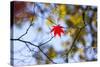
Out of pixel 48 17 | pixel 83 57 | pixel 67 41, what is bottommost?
pixel 83 57

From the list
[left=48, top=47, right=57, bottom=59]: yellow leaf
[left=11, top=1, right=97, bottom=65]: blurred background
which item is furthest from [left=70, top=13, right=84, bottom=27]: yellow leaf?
[left=48, top=47, right=57, bottom=59]: yellow leaf

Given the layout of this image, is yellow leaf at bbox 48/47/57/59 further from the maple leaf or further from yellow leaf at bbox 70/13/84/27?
yellow leaf at bbox 70/13/84/27

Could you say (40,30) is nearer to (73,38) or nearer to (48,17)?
(48,17)

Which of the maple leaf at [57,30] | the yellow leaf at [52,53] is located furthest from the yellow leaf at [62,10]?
the yellow leaf at [52,53]

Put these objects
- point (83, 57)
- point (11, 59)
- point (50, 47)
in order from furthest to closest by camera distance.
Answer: point (83, 57)
point (50, 47)
point (11, 59)

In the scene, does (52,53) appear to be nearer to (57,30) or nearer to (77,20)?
(57,30)

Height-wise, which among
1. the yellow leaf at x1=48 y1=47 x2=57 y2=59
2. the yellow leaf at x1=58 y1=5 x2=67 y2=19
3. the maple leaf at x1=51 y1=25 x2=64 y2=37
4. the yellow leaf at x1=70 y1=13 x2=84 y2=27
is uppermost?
the yellow leaf at x1=58 y1=5 x2=67 y2=19

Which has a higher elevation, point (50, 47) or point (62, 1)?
point (62, 1)

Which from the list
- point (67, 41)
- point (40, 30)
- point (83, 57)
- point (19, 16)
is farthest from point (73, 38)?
point (19, 16)
